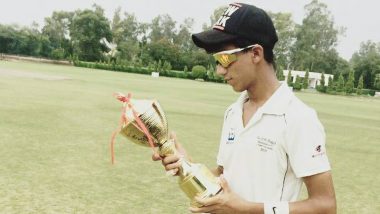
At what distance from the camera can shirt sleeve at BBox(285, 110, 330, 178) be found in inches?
82.6

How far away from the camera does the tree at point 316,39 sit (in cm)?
8600

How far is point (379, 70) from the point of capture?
256 feet

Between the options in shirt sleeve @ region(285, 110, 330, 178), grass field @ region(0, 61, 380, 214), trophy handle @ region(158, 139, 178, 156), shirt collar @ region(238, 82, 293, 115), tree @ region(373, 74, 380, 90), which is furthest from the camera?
tree @ region(373, 74, 380, 90)

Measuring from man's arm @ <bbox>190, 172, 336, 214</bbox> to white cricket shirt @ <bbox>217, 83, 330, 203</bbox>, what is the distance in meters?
0.06

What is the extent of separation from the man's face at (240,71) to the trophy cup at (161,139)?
0.38 m

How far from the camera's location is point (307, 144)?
2098 millimetres

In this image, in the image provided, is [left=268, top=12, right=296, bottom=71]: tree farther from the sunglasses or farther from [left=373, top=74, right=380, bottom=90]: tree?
the sunglasses

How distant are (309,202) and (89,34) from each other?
89994mm

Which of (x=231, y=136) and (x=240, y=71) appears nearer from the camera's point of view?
(x=240, y=71)

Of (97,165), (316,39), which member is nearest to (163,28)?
(316,39)

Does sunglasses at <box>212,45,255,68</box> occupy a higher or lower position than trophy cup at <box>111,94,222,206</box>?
higher

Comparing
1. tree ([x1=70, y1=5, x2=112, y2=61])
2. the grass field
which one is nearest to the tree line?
tree ([x1=70, y1=5, x2=112, y2=61])

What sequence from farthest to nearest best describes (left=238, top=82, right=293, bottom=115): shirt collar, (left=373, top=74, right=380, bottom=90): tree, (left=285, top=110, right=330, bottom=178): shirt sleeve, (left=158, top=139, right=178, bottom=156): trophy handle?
(left=373, top=74, right=380, bottom=90): tree < (left=158, top=139, right=178, bottom=156): trophy handle < (left=238, top=82, right=293, bottom=115): shirt collar < (left=285, top=110, right=330, bottom=178): shirt sleeve

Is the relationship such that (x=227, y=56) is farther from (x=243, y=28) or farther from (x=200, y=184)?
(x=200, y=184)
